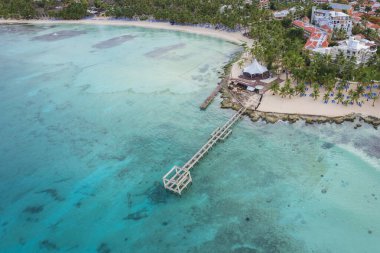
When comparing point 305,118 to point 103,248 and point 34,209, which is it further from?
point 34,209

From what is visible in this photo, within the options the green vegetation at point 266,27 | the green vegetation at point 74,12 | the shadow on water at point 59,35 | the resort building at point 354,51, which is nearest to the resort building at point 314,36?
the green vegetation at point 266,27

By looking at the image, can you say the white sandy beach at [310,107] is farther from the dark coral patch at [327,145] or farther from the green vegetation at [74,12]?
the green vegetation at [74,12]

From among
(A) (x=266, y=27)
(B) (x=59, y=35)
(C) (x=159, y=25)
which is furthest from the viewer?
(C) (x=159, y=25)

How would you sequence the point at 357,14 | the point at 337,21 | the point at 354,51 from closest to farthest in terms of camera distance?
the point at 354,51 → the point at 337,21 → the point at 357,14

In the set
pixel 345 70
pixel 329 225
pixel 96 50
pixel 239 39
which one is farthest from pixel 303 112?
pixel 96 50

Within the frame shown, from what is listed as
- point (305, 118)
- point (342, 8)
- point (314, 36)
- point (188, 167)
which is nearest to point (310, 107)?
point (305, 118)

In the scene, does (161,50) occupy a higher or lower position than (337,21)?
lower

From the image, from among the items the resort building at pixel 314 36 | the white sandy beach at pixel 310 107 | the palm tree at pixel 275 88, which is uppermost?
the resort building at pixel 314 36
